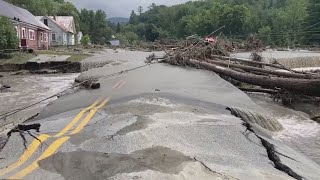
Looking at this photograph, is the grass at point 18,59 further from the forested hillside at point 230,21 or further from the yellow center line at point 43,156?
the forested hillside at point 230,21

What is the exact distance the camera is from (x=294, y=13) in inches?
3565

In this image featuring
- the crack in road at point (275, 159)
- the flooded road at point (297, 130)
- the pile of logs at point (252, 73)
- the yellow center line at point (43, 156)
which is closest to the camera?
the yellow center line at point (43, 156)

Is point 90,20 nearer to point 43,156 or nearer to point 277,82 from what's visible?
point 277,82

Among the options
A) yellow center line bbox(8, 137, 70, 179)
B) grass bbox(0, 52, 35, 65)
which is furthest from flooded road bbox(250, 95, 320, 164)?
grass bbox(0, 52, 35, 65)

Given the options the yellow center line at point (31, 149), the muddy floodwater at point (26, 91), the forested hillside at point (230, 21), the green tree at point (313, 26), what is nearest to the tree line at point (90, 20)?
the forested hillside at point (230, 21)

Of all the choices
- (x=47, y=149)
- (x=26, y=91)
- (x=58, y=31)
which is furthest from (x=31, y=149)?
(x=58, y=31)

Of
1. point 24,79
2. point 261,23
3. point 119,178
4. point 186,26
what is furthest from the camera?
point 186,26

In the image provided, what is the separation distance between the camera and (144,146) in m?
5.62

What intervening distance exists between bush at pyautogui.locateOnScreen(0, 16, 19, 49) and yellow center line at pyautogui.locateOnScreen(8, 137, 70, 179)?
2624 cm

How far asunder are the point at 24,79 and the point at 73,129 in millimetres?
18191

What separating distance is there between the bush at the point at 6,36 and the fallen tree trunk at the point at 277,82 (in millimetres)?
18391

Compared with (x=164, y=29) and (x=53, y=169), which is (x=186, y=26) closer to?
(x=164, y=29)

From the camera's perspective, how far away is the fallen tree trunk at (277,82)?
471 inches

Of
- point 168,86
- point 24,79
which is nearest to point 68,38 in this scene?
point 24,79
